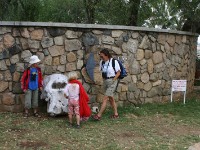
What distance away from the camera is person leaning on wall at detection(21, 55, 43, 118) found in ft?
24.4

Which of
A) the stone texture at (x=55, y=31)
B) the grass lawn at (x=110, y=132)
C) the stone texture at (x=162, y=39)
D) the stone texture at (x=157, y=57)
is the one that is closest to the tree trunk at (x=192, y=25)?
the stone texture at (x=162, y=39)

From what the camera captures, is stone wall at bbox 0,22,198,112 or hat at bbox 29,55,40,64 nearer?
hat at bbox 29,55,40,64

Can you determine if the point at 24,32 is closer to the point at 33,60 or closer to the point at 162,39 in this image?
the point at 33,60

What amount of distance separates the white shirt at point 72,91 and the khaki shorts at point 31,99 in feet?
2.70

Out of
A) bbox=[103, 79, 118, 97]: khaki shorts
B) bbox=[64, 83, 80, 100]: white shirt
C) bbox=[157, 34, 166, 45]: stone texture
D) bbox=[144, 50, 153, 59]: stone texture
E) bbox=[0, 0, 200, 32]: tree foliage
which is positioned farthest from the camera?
bbox=[0, 0, 200, 32]: tree foliage

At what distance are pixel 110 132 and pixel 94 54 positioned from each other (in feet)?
7.31

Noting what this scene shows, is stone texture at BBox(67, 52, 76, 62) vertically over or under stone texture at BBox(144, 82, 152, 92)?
over

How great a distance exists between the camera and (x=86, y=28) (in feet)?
26.9

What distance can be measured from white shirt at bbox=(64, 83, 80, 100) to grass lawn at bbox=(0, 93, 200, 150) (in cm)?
55

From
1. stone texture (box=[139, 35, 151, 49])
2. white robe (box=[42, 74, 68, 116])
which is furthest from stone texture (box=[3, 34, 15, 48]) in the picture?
stone texture (box=[139, 35, 151, 49])

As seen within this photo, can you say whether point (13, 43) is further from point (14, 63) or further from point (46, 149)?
point (46, 149)

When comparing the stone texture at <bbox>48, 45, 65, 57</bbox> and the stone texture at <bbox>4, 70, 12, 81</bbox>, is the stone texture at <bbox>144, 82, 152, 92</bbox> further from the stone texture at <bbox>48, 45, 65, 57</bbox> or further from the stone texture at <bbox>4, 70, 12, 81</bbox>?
the stone texture at <bbox>4, 70, 12, 81</bbox>

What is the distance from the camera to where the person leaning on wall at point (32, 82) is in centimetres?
744

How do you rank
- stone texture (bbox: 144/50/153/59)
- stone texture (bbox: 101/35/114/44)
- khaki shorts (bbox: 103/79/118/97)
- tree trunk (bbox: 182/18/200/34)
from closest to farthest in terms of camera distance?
khaki shorts (bbox: 103/79/118/97) < stone texture (bbox: 101/35/114/44) < stone texture (bbox: 144/50/153/59) < tree trunk (bbox: 182/18/200/34)
